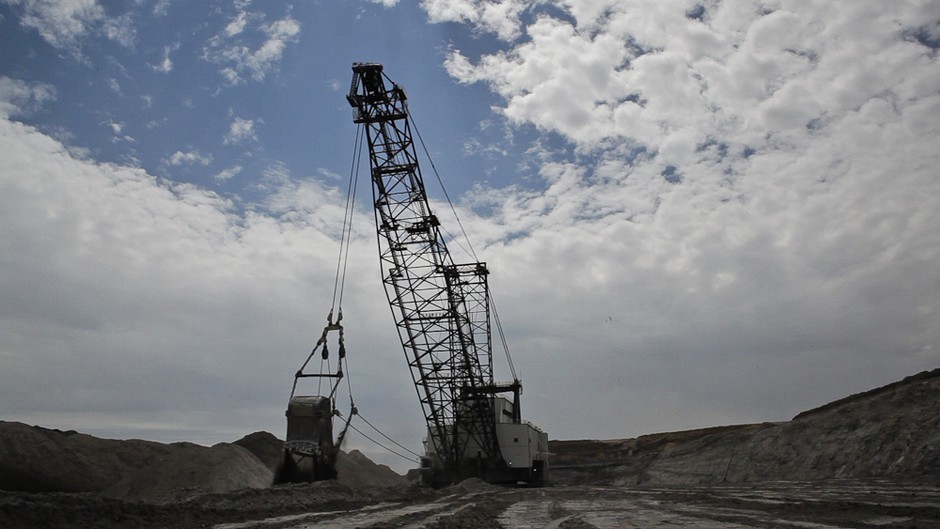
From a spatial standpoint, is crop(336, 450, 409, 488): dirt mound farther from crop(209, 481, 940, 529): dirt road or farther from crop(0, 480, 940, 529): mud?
crop(209, 481, 940, 529): dirt road

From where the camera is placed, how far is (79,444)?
130 feet

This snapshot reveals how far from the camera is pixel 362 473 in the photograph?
2084 inches

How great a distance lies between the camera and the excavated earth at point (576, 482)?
34.6 ft

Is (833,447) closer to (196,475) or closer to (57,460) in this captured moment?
(196,475)

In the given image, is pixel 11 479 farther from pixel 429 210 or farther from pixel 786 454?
pixel 786 454

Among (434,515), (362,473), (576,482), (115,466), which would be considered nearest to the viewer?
(434,515)

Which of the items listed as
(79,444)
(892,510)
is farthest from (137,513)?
(79,444)

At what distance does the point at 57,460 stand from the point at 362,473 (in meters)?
22.7

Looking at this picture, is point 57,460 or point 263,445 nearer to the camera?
point 57,460

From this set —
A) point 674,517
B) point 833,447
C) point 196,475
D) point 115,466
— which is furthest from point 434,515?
point 115,466

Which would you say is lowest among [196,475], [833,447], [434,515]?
[434,515]

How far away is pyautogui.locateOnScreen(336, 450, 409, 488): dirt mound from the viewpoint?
47.4 metres

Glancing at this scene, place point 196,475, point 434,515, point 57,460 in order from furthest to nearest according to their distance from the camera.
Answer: point 57,460, point 196,475, point 434,515

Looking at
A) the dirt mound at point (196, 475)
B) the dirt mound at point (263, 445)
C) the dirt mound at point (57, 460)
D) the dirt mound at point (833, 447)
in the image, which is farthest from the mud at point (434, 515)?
the dirt mound at point (263, 445)
